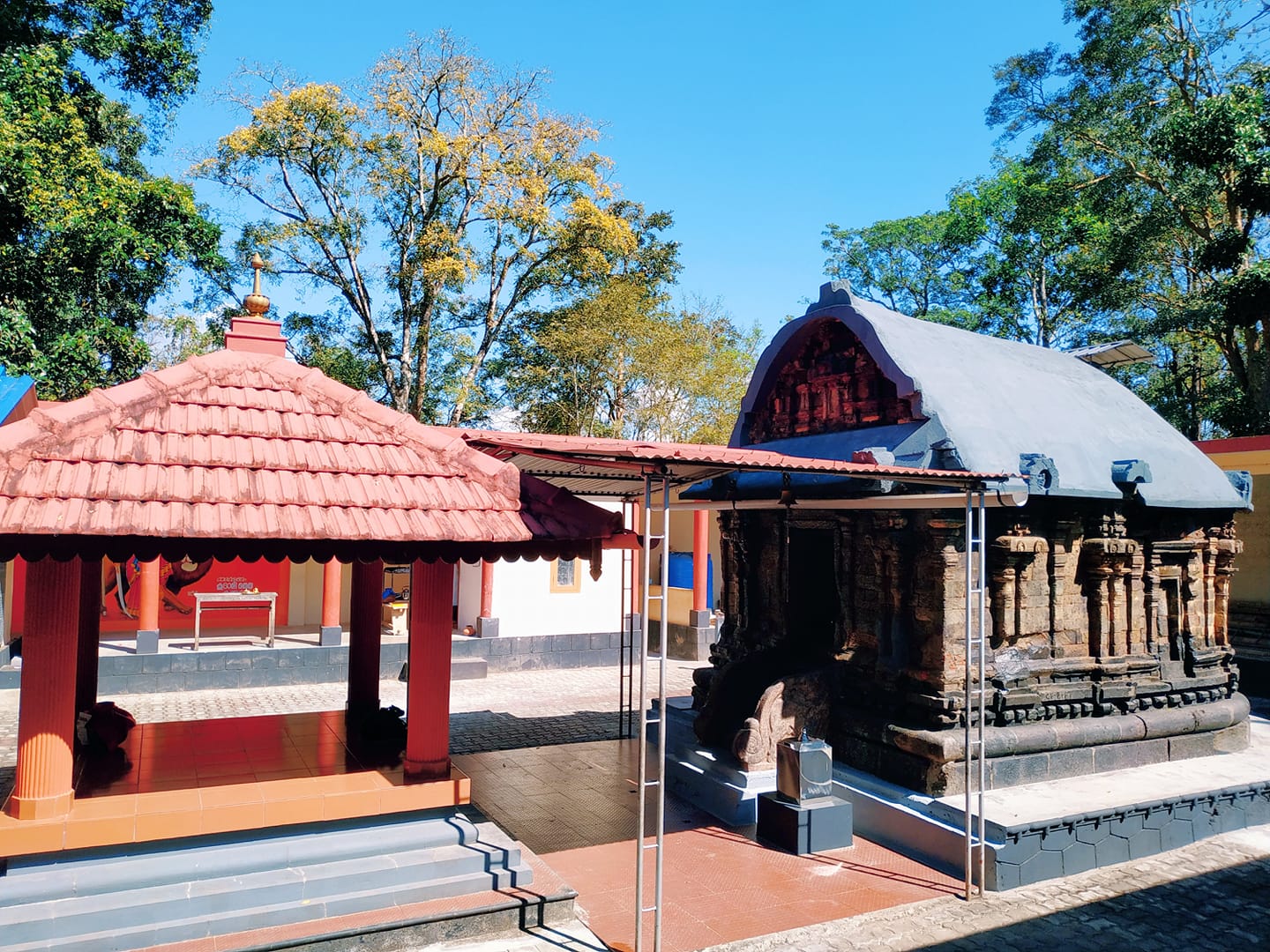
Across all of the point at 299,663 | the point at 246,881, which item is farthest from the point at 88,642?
the point at 299,663

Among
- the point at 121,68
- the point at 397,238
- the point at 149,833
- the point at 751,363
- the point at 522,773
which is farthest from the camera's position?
the point at 751,363

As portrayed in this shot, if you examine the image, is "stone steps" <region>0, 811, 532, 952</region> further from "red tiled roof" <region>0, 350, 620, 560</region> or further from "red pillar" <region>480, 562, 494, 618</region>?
"red pillar" <region>480, 562, 494, 618</region>

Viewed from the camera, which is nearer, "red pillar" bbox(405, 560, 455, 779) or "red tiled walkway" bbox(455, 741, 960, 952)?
"red pillar" bbox(405, 560, 455, 779)

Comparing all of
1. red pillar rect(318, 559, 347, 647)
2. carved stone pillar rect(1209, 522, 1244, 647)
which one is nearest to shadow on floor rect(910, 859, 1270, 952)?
carved stone pillar rect(1209, 522, 1244, 647)

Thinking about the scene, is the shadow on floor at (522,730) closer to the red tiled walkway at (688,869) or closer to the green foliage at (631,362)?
the red tiled walkway at (688,869)

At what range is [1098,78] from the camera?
22.5 meters

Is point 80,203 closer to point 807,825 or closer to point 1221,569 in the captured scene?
point 807,825

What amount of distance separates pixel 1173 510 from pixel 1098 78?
17.1 metres

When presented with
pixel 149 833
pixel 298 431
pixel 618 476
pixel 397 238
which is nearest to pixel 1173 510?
pixel 618 476

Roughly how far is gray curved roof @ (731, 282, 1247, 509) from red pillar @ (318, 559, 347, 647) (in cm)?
812

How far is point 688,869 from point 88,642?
566 cm

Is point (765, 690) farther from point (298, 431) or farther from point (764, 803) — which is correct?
point (298, 431)

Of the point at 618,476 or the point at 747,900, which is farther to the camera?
the point at 618,476

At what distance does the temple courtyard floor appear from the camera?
6.18 metres
